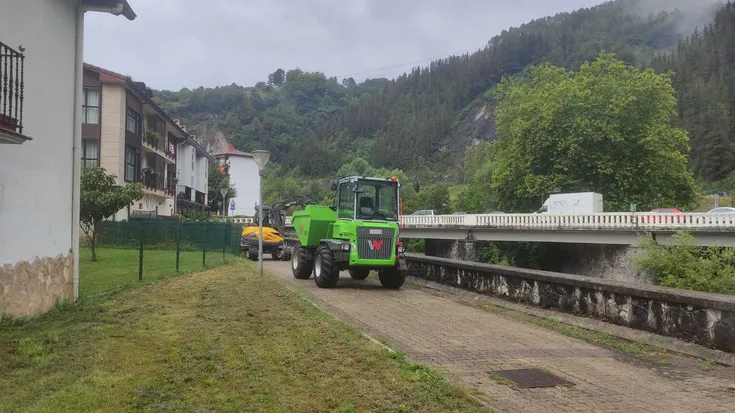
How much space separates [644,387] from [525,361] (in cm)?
141

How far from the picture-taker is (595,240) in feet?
92.1

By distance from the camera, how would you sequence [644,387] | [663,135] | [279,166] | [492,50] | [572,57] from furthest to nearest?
[492,50], [572,57], [279,166], [663,135], [644,387]

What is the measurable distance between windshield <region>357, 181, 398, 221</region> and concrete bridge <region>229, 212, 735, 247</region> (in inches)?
273

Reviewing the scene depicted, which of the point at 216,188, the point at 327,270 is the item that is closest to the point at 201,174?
the point at 216,188

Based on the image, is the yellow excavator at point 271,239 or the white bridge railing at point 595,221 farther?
the yellow excavator at point 271,239

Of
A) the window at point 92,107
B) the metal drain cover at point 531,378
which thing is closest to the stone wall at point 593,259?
the metal drain cover at point 531,378

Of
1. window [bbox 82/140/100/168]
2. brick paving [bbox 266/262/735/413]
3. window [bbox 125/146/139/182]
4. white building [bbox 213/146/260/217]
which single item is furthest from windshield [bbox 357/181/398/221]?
white building [bbox 213/146/260/217]

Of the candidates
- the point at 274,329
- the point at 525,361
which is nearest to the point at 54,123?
the point at 274,329

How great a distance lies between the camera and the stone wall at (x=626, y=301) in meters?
6.93

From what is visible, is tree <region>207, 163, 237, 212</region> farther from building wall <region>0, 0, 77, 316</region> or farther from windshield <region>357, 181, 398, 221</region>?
building wall <region>0, 0, 77, 316</region>

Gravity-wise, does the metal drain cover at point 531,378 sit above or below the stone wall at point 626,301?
below

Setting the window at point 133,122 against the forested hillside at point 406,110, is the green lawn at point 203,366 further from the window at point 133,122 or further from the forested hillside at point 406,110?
the forested hillside at point 406,110

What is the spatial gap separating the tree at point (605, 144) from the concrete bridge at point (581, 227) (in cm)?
690

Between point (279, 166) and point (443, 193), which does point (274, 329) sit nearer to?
point (443, 193)
